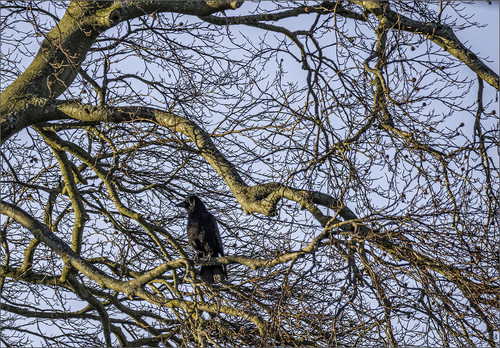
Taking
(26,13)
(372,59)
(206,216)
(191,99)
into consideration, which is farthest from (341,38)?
(26,13)

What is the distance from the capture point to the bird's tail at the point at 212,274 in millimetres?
6715

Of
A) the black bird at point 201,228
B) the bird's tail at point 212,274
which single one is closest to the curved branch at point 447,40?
the black bird at point 201,228

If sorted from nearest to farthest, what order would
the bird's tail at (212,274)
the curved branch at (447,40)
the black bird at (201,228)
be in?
the bird's tail at (212,274) < the curved branch at (447,40) < the black bird at (201,228)

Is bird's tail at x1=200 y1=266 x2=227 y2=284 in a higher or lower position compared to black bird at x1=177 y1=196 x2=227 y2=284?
lower

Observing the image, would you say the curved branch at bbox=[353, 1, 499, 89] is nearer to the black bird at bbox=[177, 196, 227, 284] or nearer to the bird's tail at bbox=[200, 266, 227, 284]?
the black bird at bbox=[177, 196, 227, 284]

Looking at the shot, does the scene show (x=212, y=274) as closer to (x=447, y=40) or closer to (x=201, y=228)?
(x=201, y=228)

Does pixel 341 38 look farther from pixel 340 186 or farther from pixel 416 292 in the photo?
pixel 416 292

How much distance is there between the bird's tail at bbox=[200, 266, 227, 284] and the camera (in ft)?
22.0

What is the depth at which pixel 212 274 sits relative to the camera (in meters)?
6.81

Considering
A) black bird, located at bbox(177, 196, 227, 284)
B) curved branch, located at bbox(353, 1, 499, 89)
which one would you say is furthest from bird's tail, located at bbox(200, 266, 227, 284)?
curved branch, located at bbox(353, 1, 499, 89)

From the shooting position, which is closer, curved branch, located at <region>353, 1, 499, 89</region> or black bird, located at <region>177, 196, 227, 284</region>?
curved branch, located at <region>353, 1, 499, 89</region>

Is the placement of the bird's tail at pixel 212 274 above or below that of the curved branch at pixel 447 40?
below

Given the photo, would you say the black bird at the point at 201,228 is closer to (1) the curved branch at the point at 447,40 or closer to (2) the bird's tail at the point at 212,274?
(2) the bird's tail at the point at 212,274

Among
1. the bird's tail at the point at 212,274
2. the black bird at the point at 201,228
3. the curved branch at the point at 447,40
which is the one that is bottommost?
the bird's tail at the point at 212,274
